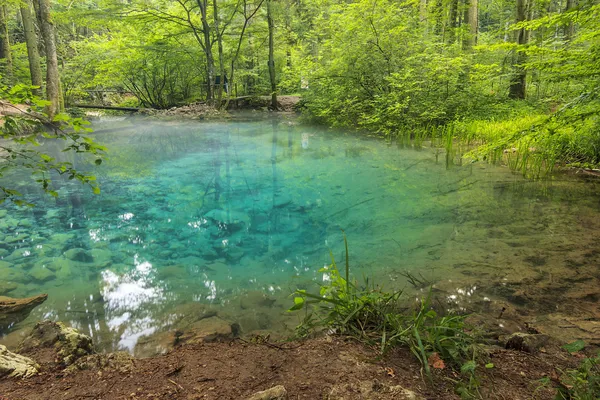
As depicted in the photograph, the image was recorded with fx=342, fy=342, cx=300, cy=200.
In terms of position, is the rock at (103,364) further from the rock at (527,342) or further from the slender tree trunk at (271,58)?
the slender tree trunk at (271,58)

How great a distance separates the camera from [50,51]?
476 inches

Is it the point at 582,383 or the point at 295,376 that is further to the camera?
the point at 295,376

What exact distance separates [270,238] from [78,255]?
7.55ft

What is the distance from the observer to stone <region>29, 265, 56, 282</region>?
358cm

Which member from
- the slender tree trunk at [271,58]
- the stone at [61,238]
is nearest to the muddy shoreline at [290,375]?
the stone at [61,238]

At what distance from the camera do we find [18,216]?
5230 millimetres

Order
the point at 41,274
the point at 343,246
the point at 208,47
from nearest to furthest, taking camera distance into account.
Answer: the point at 41,274 → the point at 343,246 → the point at 208,47

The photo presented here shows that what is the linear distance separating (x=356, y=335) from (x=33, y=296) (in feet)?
10.0

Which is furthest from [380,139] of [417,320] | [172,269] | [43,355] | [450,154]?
[43,355]

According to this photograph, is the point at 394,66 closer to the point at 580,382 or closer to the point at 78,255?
the point at 78,255

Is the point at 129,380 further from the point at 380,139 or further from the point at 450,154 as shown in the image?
the point at 380,139

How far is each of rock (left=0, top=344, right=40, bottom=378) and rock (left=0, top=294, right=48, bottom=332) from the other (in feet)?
3.24

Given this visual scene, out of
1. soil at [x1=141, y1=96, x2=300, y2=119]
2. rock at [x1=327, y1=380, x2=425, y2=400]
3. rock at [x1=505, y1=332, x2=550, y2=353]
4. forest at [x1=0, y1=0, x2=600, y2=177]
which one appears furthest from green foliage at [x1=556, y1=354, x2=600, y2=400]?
soil at [x1=141, y1=96, x2=300, y2=119]

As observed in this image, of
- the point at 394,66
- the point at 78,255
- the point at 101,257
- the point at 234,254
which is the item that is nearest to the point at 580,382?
the point at 234,254
